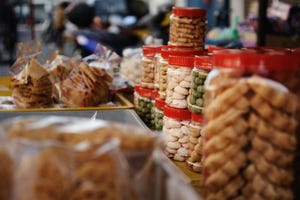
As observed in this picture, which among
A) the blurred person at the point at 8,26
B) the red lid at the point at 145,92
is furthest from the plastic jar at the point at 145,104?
the blurred person at the point at 8,26

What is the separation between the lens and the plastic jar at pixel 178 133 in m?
1.58

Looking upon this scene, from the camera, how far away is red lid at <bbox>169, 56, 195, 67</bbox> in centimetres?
157

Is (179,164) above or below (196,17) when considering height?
below

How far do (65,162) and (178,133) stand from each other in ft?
2.56

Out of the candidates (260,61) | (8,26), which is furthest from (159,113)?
(8,26)

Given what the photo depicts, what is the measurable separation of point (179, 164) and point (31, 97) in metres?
0.87

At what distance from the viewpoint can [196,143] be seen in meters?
1.48

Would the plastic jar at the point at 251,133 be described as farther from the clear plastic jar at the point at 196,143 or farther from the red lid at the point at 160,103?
the red lid at the point at 160,103

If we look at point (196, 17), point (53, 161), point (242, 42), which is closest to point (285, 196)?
point (53, 161)

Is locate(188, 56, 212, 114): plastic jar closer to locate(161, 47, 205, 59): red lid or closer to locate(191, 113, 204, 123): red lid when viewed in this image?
locate(191, 113, 204, 123): red lid

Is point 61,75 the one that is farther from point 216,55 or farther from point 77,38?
point 77,38

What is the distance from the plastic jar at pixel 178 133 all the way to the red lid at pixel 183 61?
5.5 inches

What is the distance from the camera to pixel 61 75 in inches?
95.0

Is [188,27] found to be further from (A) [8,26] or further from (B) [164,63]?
(A) [8,26]
